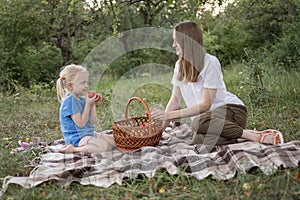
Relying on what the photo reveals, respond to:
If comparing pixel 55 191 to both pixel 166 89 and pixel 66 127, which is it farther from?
pixel 166 89

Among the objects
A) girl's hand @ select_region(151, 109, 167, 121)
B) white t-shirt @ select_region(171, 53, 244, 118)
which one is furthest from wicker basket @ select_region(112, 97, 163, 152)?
white t-shirt @ select_region(171, 53, 244, 118)

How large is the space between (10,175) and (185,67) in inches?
68.2

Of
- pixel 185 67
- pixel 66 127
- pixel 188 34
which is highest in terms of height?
pixel 188 34

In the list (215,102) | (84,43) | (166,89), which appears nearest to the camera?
(215,102)

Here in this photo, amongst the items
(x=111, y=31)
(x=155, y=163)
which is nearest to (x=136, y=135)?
(x=155, y=163)

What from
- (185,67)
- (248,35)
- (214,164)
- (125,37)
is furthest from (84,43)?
(214,164)

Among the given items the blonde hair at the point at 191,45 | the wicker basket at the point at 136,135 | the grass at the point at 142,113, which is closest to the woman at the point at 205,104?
the blonde hair at the point at 191,45

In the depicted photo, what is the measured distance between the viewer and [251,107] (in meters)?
4.86

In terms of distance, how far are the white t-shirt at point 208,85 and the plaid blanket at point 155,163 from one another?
476 millimetres

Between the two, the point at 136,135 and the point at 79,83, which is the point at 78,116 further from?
the point at 136,135

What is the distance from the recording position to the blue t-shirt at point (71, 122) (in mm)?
3539

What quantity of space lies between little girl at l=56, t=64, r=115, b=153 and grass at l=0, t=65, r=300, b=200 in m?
0.39

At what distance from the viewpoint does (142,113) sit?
16.5 feet

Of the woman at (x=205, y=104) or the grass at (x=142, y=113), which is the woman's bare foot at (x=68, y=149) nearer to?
the grass at (x=142, y=113)
